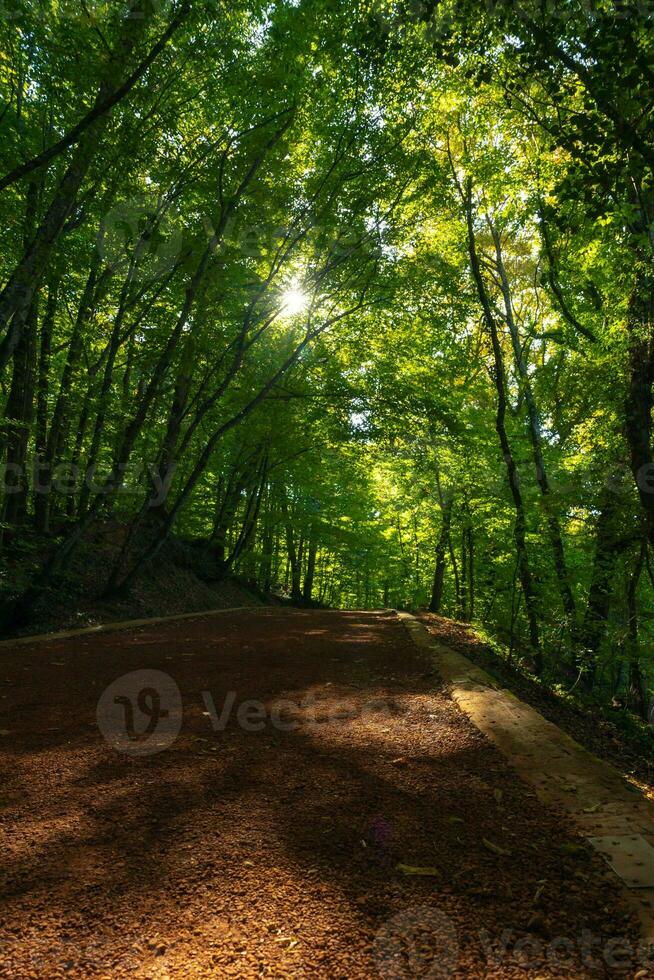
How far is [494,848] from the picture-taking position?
179cm

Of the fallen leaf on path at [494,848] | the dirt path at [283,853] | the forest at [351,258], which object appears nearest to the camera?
the dirt path at [283,853]

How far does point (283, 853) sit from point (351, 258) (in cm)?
906

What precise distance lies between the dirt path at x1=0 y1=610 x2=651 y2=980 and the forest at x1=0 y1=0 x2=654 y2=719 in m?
3.48

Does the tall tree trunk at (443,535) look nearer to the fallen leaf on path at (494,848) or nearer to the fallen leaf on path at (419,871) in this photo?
the fallen leaf on path at (494,848)

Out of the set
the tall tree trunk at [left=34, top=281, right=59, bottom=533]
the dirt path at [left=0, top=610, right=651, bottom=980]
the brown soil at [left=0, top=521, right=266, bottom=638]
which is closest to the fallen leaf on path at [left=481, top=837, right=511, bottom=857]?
the dirt path at [left=0, top=610, right=651, bottom=980]

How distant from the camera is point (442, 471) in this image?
13.4 metres

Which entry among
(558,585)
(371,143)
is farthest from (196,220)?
(558,585)

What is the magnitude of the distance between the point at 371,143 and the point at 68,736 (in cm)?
879

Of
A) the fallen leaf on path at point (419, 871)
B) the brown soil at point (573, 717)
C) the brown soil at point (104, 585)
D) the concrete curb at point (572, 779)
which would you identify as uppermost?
the brown soil at point (104, 585)

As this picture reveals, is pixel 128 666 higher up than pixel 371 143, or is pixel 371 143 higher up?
pixel 371 143

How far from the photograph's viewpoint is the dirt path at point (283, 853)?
1.30m

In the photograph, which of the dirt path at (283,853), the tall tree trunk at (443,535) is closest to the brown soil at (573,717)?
the dirt path at (283,853)

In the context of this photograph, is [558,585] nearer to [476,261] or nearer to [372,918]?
[476,261]

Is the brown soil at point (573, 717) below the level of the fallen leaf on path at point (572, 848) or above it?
below
